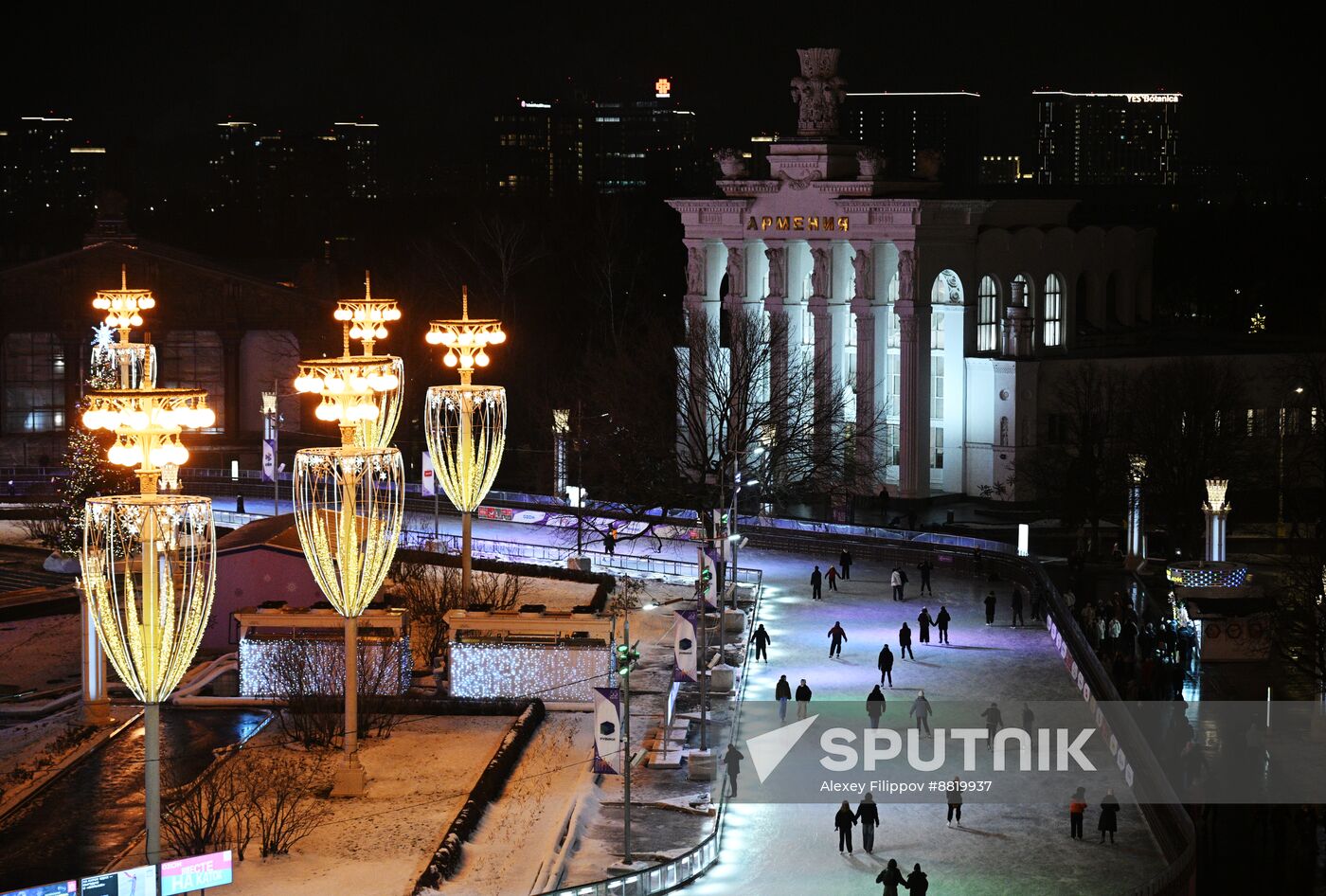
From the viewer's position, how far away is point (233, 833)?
2975 centimetres

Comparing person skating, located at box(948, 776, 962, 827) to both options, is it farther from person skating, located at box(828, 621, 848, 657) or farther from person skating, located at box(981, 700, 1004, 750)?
person skating, located at box(828, 621, 848, 657)

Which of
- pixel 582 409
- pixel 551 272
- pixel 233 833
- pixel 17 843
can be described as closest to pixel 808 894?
pixel 233 833

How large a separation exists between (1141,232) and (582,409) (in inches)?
926

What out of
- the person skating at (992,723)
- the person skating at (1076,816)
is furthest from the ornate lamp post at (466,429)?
the person skating at (1076,816)

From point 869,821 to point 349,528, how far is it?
979cm

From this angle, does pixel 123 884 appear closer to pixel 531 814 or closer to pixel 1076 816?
pixel 531 814

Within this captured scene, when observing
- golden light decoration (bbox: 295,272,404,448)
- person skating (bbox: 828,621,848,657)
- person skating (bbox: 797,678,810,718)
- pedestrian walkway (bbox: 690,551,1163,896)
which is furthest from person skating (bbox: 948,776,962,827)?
person skating (bbox: 828,621,848,657)

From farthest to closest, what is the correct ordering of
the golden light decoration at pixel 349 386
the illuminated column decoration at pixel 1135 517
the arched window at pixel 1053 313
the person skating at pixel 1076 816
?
the arched window at pixel 1053 313, the illuminated column decoration at pixel 1135 517, the golden light decoration at pixel 349 386, the person skating at pixel 1076 816

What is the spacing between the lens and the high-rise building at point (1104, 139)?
16500 cm

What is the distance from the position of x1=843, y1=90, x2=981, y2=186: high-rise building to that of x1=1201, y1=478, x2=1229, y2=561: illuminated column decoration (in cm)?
8534

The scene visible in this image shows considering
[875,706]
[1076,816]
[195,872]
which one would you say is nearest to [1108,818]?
[1076,816]

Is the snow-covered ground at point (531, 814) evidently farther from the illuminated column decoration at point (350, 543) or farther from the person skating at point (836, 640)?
the person skating at point (836, 640)

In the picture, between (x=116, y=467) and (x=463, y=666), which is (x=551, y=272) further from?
(x=463, y=666)

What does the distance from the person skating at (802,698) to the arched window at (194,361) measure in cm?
4526
